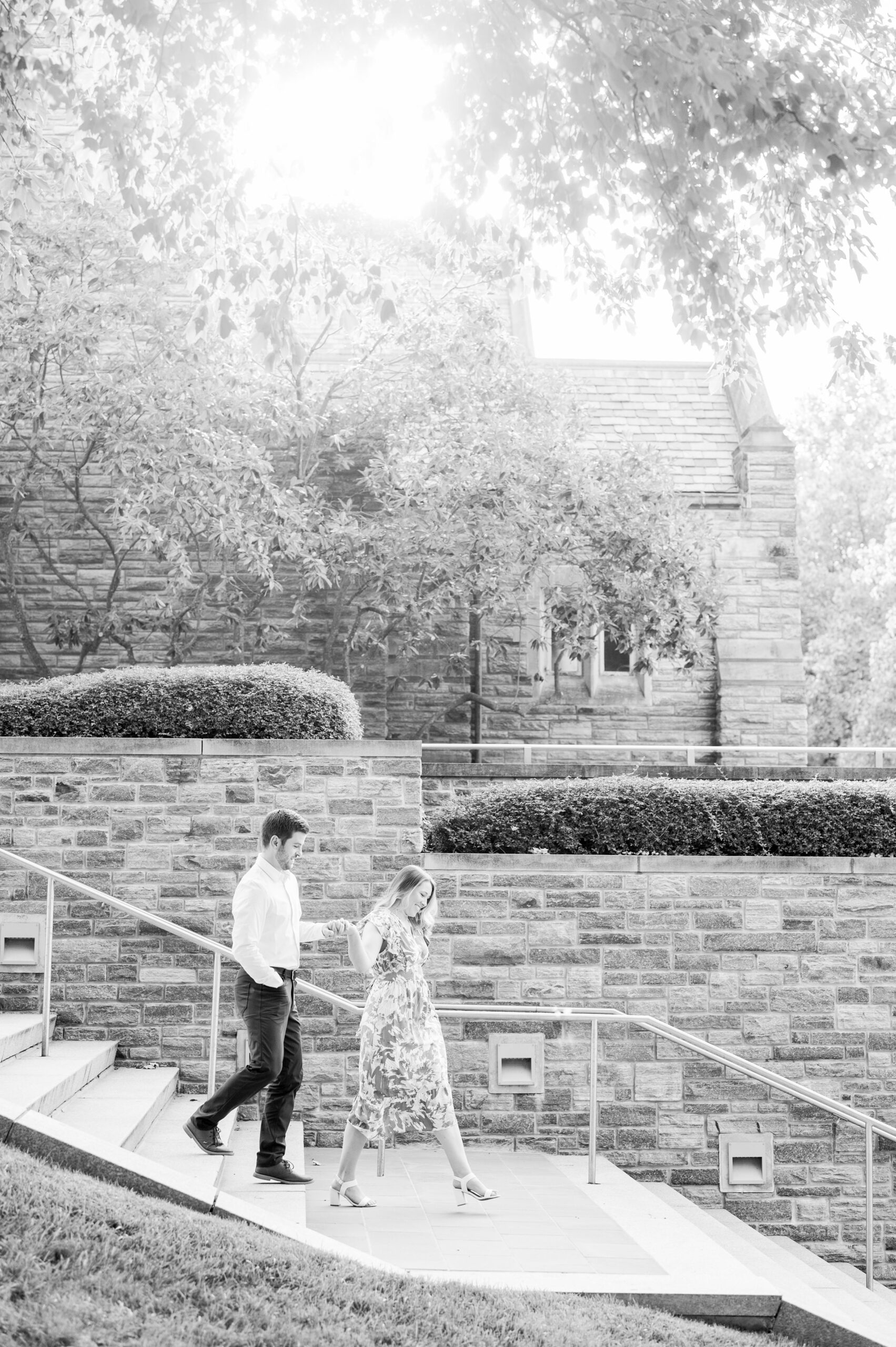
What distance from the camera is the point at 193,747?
880 cm

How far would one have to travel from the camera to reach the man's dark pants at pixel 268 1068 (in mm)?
6176

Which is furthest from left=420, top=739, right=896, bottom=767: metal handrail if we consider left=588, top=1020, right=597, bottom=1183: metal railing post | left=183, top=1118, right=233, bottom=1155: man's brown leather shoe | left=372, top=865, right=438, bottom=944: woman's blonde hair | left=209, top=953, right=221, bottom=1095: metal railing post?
left=183, top=1118, right=233, bottom=1155: man's brown leather shoe

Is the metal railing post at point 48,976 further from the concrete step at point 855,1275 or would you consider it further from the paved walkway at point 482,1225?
the concrete step at point 855,1275

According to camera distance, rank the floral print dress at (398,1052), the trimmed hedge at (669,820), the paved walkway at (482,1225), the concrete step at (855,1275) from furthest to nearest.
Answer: the trimmed hedge at (669,820) → the concrete step at (855,1275) → the floral print dress at (398,1052) → the paved walkway at (482,1225)

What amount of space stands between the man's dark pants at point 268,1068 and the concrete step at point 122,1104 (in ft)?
1.27

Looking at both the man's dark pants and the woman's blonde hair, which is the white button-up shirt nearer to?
the man's dark pants

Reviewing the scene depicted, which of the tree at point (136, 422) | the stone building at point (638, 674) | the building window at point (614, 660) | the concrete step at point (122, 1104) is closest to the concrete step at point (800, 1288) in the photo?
the concrete step at point (122, 1104)

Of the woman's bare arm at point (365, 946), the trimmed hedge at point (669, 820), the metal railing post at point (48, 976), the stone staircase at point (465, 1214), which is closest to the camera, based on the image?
the stone staircase at point (465, 1214)

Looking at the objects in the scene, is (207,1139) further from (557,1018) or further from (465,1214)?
(557,1018)

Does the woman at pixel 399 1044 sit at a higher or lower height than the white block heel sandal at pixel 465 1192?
higher

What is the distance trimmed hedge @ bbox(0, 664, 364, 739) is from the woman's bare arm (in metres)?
2.83

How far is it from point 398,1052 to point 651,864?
3215 millimetres

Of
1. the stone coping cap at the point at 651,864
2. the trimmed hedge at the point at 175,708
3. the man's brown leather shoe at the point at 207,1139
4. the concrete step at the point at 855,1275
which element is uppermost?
the trimmed hedge at the point at 175,708

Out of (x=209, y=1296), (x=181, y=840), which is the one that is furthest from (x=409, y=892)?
(x=181, y=840)
